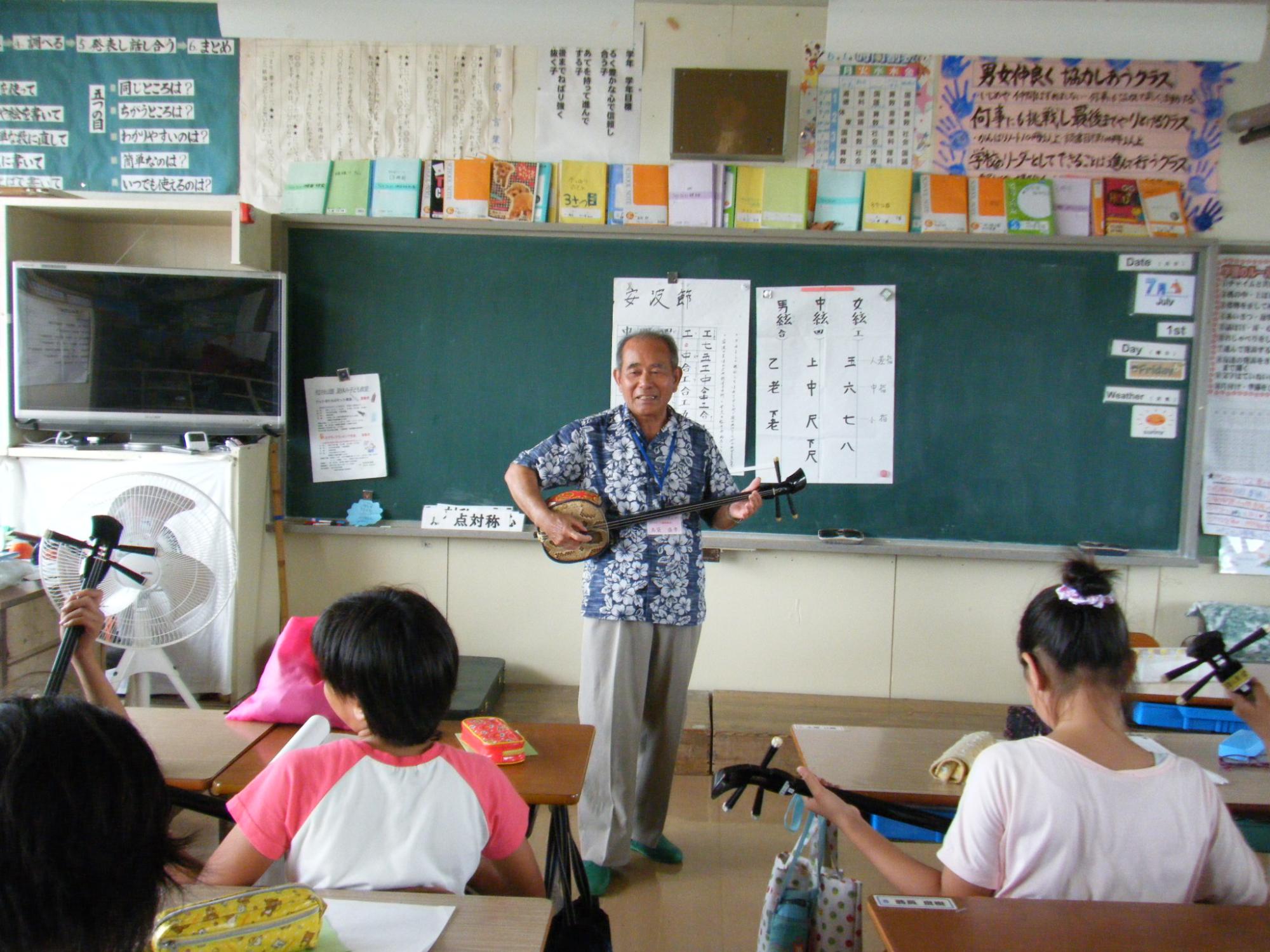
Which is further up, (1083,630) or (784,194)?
(784,194)

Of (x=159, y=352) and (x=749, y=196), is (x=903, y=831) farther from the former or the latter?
(x=159, y=352)

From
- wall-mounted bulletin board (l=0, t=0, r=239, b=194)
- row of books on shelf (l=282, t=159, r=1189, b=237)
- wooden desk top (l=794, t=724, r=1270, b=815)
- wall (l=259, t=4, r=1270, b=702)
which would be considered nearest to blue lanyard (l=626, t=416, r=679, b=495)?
wooden desk top (l=794, t=724, r=1270, b=815)

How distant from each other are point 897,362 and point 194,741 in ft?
8.86

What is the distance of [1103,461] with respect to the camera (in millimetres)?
3404

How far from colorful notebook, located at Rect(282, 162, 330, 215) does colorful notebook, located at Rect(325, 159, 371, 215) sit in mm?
23

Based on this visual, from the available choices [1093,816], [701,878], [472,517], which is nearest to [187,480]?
[472,517]

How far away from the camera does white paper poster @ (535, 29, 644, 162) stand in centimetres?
344

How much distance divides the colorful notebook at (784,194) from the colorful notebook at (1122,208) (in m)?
1.14

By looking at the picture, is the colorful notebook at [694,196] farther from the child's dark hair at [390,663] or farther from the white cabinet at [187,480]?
the child's dark hair at [390,663]

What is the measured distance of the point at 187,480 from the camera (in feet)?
10.5

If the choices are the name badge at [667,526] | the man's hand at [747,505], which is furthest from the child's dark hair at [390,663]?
the man's hand at [747,505]

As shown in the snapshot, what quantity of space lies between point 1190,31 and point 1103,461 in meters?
1.49

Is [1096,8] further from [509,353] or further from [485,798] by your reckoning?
[485,798]

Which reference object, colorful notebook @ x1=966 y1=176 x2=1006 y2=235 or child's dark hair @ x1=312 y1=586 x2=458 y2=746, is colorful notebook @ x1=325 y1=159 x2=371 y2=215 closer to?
colorful notebook @ x1=966 y1=176 x2=1006 y2=235
